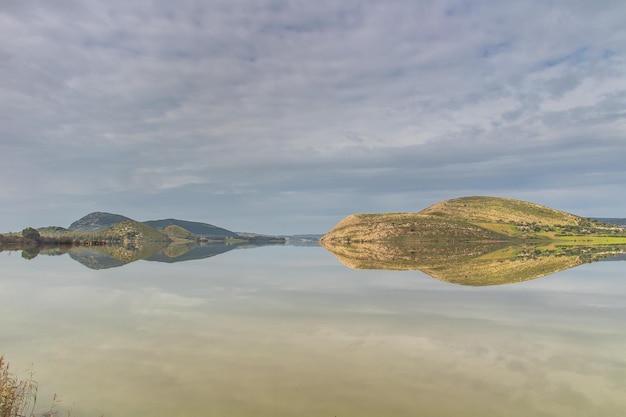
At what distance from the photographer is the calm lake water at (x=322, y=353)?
14742 millimetres

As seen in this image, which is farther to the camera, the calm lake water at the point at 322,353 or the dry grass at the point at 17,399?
the calm lake water at the point at 322,353

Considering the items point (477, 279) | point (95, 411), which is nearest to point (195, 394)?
point (95, 411)

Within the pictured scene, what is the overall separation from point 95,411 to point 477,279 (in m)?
51.7

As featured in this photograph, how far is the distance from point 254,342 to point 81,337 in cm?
1046

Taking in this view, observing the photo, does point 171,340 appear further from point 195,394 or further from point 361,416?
point 361,416

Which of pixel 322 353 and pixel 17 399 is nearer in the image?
pixel 17 399

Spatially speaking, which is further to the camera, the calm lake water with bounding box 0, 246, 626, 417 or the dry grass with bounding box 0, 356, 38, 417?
the calm lake water with bounding box 0, 246, 626, 417

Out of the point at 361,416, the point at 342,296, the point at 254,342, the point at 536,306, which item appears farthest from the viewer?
the point at 342,296

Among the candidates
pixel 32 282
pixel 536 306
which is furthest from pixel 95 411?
pixel 32 282

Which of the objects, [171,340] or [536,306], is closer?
[171,340]

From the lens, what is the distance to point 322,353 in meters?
20.6

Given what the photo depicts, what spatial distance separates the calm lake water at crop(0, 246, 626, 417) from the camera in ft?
48.4

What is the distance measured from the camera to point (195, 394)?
607 inches

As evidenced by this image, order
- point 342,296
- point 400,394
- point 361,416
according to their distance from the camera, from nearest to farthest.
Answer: point 361,416 < point 400,394 < point 342,296
